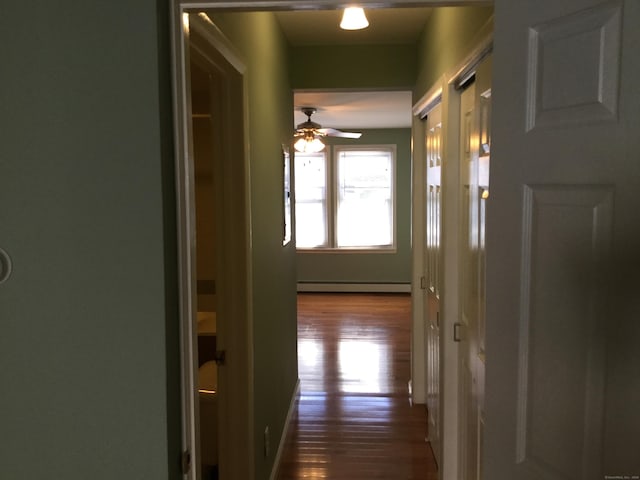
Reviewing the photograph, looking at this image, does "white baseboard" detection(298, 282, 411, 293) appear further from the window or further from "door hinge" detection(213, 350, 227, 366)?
"door hinge" detection(213, 350, 227, 366)

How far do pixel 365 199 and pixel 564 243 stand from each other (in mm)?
7952

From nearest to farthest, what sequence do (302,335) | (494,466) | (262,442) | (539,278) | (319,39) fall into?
(539,278), (494,466), (262,442), (319,39), (302,335)

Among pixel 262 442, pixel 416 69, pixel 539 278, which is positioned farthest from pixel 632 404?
pixel 416 69

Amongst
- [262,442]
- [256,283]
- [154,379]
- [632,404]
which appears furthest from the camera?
[262,442]

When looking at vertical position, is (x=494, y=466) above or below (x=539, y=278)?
below

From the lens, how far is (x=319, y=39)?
12.8ft

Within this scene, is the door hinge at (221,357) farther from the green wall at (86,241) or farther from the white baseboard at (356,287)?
the white baseboard at (356,287)

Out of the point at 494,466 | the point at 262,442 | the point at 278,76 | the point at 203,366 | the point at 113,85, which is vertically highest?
the point at 278,76

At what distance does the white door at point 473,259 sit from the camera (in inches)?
82.8

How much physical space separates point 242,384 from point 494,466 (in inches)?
56.1

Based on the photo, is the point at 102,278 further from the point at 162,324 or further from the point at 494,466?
the point at 494,466

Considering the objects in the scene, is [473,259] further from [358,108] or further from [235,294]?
[358,108]

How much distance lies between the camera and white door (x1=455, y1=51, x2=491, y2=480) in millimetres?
2104

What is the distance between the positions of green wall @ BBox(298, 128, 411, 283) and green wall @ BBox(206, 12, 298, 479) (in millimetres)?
4974
